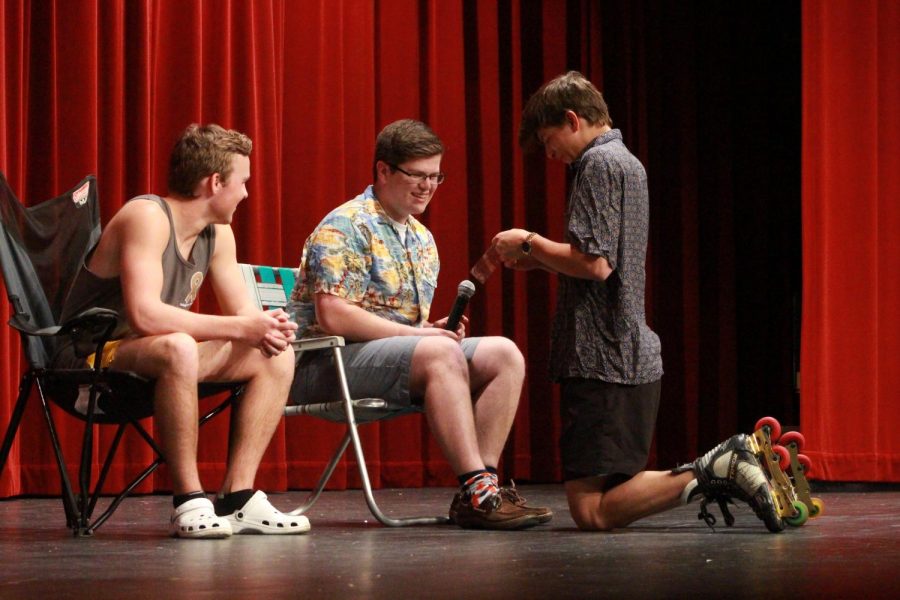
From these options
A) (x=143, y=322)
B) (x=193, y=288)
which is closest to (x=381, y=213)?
(x=193, y=288)

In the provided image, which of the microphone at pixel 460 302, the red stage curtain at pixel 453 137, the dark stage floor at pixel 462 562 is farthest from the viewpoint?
the red stage curtain at pixel 453 137

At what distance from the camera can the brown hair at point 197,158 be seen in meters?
2.93

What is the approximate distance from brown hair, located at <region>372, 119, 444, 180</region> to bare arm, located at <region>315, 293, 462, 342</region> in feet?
1.29

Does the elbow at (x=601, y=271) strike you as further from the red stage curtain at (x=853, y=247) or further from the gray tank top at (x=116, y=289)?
the red stage curtain at (x=853, y=247)

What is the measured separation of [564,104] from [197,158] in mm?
852

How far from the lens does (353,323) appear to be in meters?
3.09

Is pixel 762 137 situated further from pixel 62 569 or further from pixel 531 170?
pixel 62 569

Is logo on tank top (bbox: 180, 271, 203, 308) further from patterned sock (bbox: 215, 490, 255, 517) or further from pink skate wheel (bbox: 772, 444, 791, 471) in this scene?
pink skate wheel (bbox: 772, 444, 791, 471)

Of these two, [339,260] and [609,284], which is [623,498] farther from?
[339,260]

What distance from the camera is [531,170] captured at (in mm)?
5609

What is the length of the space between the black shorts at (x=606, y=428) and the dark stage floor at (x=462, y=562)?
0.15 meters

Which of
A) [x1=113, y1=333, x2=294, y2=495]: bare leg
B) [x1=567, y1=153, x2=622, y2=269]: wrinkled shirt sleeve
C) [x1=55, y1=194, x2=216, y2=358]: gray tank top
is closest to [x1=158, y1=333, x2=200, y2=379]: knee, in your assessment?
[x1=113, y1=333, x2=294, y2=495]: bare leg

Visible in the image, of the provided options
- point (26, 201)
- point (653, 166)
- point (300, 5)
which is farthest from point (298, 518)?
point (653, 166)

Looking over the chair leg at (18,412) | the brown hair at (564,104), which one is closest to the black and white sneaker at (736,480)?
the brown hair at (564,104)
